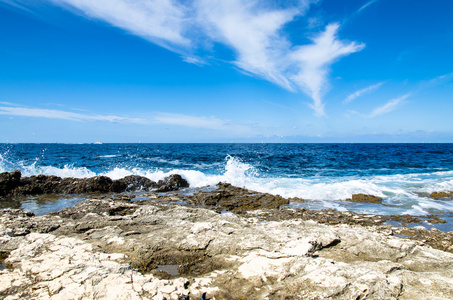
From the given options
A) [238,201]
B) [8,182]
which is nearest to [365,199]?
[238,201]

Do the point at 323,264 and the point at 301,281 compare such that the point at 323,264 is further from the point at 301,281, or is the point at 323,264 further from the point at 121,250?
the point at 121,250

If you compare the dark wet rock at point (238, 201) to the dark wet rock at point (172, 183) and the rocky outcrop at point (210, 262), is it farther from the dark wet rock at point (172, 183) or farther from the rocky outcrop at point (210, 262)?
the rocky outcrop at point (210, 262)

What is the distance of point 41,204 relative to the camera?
9906mm

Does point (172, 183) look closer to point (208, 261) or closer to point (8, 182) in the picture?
point (8, 182)

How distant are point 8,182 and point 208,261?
Result: 1294 cm

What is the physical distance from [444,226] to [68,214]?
11159mm

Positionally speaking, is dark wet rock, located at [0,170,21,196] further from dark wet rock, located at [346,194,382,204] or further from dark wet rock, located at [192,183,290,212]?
dark wet rock, located at [346,194,382,204]

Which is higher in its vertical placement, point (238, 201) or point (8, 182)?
point (8, 182)

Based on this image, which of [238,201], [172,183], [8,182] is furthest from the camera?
[172,183]

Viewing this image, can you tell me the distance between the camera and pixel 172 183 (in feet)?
46.6

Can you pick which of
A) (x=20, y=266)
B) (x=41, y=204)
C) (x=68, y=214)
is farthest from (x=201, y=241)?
(x=41, y=204)

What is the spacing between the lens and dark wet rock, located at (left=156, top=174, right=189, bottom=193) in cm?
1376

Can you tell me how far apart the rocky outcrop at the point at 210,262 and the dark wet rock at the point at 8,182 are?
26.8 ft

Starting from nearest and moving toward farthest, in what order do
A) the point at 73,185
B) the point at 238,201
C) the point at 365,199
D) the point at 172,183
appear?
the point at 238,201 → the point at 365,199 → the point at 73,185 → the point at 172,183
